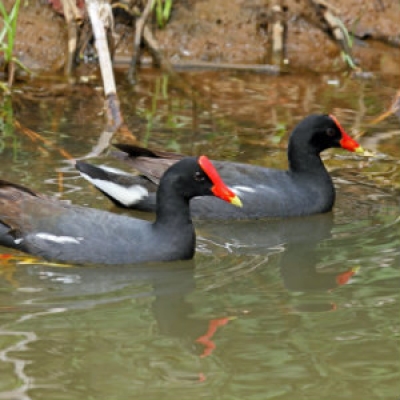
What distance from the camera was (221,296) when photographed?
6.34m

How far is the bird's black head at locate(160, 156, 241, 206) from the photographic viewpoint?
6887 millimetres

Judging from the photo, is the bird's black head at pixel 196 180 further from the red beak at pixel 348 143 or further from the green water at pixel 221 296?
the red beak at pixel 348 143

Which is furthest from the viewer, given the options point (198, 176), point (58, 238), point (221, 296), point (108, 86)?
point (108, 86)

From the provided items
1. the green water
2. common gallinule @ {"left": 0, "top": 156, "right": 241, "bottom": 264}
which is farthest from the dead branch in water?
common gallinule @ {"left": 0, "top": 156, "right": 241, "bottom": 264}

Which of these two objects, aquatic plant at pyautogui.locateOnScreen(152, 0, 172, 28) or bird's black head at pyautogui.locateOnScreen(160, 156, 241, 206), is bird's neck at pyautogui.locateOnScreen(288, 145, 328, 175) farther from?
aquatic plant at pyautogui.locateOnScreen(152, 0, 172, 28)

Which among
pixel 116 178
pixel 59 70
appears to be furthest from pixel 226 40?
pixel 116 178

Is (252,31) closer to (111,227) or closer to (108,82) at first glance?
(108,82)

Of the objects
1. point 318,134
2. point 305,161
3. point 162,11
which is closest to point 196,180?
point 305,161

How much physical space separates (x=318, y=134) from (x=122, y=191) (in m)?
1.41

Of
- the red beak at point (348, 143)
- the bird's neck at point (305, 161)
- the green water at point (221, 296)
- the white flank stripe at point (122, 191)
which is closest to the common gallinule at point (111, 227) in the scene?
the green water at point (221, 296)

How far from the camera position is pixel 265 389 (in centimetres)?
507

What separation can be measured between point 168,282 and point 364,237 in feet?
4.71

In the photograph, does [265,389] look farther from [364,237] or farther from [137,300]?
[364,237]

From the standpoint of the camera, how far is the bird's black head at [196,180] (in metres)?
6.89
